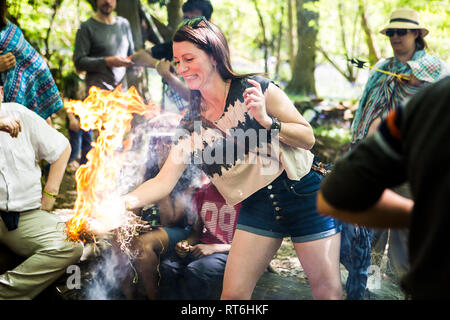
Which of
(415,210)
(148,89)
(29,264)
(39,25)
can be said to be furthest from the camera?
(39,25)

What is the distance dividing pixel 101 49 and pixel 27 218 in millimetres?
2083

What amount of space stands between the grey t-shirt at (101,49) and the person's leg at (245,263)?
2.52m

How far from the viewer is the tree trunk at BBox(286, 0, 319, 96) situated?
14.3 feet

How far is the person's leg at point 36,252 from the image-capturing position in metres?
3.17

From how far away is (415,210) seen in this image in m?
1.25

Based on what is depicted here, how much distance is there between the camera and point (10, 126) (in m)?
3.06

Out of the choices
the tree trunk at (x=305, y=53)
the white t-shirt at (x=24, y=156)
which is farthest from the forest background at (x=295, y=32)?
the white t-shirt at (x=24, y=156)

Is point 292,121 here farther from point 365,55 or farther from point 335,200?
point 365,55

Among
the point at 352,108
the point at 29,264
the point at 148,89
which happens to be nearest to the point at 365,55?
the point at 352,108

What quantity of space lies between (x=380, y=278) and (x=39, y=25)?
523cm

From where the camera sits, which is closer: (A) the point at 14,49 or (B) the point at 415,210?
(B) the point at 415,210

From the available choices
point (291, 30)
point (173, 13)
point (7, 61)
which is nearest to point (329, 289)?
point (7, 61)

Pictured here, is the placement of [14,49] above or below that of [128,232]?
above

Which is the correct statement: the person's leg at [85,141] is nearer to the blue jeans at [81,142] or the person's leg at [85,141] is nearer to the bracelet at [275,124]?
the blue jeans at [81,142]
